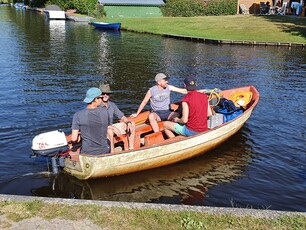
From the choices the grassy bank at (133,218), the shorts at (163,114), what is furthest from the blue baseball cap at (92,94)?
the shorts at (163,114)

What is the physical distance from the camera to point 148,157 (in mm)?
9789

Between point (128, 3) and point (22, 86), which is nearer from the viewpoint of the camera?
point (22, 86)

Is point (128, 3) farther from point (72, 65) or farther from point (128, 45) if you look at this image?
point (72, 65)

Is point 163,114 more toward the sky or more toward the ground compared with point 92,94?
more toward the ground

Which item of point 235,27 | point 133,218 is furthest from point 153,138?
point 235,27

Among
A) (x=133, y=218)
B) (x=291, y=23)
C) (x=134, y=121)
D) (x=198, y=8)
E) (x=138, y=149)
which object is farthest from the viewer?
(x=198, y=8)

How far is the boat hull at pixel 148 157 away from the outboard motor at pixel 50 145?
342 millimetres

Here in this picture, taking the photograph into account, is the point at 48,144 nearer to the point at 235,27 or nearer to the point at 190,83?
the point at 190,83

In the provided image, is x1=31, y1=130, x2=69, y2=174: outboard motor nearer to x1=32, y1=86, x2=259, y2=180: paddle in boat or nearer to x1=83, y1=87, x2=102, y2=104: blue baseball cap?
x1=32, y1=86, x2=259, y2=180: paddle in boat

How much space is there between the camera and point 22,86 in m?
18.9

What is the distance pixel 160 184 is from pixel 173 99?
829 cm

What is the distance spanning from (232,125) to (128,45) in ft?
80.9

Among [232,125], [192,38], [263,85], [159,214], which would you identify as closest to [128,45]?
[192,38]

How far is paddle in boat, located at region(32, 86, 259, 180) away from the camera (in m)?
8.81
